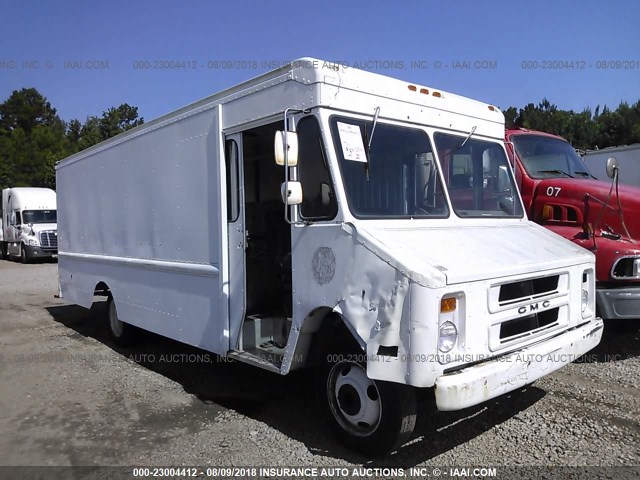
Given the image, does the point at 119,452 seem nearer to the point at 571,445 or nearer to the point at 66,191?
the point at 571,445

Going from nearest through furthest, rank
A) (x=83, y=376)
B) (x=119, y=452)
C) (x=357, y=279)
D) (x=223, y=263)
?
(x=357, y=279) → (x=119, y=452) → (x=223, y=263) → (x=83, y=376)

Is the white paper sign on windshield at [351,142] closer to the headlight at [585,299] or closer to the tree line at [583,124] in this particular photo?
the headlight at [585,299]

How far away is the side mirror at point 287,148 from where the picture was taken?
3678 millimetres

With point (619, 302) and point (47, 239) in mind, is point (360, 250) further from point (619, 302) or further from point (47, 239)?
point (47, 239)

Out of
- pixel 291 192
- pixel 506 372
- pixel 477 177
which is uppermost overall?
pixel 477 177

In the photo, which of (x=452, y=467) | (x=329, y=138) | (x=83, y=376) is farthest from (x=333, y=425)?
(x=83, y=376)

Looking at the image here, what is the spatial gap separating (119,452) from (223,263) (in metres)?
1.76

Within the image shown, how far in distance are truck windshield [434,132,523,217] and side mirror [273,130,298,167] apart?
1.40 metres

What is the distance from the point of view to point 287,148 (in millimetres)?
3691

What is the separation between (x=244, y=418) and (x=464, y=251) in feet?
8.12

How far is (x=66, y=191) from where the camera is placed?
335 inches

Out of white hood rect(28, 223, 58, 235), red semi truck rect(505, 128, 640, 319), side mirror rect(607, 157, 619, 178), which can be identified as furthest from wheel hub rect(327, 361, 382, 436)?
white hood rect(28, 223, 58, 235)

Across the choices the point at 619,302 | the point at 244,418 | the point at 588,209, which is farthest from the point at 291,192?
the point at 588,209

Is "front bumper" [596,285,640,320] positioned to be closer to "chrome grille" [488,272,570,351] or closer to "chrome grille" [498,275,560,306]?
"chrome grille" [488,272,570,351]
